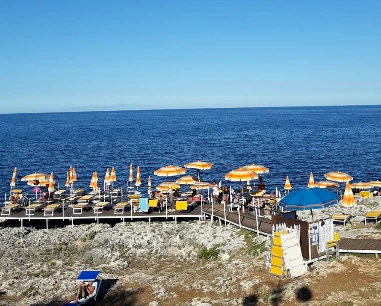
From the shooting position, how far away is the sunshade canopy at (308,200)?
18.8m

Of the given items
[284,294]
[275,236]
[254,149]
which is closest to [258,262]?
[275,236]

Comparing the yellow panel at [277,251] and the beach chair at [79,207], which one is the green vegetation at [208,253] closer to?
the yellow panel at [277,251]

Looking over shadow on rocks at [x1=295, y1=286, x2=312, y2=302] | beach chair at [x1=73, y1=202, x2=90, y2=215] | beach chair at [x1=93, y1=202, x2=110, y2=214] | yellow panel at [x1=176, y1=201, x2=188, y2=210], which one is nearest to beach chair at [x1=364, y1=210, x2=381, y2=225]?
shadow on rocks at [x1=295, y1=286, x2=312, y2=302]

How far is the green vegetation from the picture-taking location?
71.4 feet

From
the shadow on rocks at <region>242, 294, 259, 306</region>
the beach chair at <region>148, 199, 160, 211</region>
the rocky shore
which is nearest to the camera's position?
the shadow on rocks at <region>242, 294, 259, 306</region>

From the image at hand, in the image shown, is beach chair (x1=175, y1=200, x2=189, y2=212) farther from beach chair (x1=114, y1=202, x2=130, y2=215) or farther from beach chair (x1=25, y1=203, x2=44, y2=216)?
beach chair (x1=25, y1=203, x2=44, y2=216)

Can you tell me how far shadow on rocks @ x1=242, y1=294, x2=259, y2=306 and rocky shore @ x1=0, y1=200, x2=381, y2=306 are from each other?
4 centimetres

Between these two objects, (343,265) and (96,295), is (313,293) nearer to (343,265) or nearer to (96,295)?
(343,265)

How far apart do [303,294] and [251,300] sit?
1.87 m

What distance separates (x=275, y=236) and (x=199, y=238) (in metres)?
7.18

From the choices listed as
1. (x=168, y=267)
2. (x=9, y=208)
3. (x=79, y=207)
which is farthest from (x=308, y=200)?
(x=9, y=208)

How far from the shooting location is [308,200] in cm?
1889

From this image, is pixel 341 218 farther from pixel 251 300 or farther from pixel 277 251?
pixel 251 300

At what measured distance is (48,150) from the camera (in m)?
86.4
